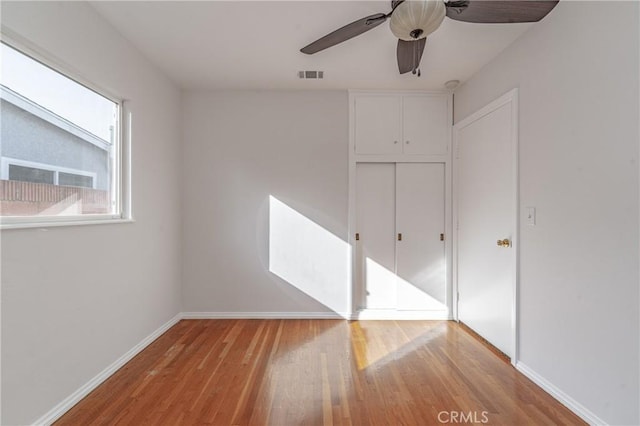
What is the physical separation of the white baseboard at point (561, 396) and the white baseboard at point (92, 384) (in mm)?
3022

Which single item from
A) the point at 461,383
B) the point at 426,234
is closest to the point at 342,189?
the point at 426,234

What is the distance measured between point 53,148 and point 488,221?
3296mm

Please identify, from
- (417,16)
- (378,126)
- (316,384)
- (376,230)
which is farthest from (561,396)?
(378,126)

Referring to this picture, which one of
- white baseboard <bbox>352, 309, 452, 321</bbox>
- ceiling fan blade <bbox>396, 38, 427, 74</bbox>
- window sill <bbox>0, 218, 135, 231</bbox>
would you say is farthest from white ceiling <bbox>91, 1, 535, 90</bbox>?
white baseboard <bbox>352, 309, 452, 321</bbox>

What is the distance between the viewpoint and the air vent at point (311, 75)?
2963 mm

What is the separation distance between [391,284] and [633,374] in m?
2.07

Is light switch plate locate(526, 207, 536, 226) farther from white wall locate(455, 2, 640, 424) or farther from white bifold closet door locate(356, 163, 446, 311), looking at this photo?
white bifold closet door locate(356, 163, 446, 311)

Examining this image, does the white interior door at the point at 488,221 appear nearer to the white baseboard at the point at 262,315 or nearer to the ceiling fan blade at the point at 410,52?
the ceiling fan blade at the point at 410,52

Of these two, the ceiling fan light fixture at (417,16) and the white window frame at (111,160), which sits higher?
the ceiling fan light fixture at (417,16)

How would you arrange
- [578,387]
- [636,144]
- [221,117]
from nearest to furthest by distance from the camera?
[636,144] → [578,387] → [221,117]

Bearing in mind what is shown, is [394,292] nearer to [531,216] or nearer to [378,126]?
[531,216]

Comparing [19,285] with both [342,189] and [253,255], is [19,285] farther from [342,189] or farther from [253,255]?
[342,189]

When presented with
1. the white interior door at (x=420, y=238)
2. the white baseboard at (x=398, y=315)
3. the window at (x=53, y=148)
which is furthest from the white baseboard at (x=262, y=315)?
the window at (x=53, y=148)

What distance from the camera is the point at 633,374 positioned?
1529 mm
